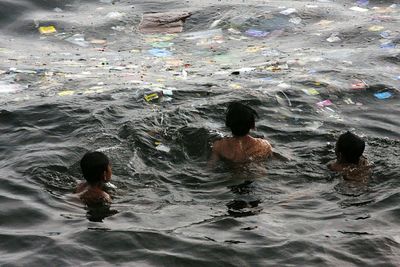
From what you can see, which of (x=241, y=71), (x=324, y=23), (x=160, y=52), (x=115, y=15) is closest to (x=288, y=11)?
(x=324, y=23)

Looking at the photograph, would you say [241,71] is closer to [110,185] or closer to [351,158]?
[351,158]

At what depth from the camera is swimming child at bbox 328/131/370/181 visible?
5.59m

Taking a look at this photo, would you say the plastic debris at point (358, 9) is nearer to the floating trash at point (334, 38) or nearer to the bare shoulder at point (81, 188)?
the floating trash at point (334, 38)

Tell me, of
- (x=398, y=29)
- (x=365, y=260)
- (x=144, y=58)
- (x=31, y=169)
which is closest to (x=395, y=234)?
(x=365, y=260)

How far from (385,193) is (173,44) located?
5.23 metres

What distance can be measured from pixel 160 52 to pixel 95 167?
460 centimetres

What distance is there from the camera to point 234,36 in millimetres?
10047

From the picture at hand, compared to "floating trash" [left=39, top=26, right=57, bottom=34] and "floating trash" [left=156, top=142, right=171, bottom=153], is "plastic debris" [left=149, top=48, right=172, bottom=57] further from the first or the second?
"floating trash" [left=156, top=142, right=171, bottom=153]

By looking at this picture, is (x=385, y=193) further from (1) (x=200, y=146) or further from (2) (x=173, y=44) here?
(2) (x=173, y=44)

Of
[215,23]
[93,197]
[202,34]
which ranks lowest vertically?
[93,197]

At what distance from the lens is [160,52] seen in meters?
9.44

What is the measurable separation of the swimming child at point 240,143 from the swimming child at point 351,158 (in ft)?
2.32

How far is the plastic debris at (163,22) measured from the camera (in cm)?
1044

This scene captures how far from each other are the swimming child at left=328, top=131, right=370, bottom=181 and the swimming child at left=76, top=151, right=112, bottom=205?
2113 millimetres
